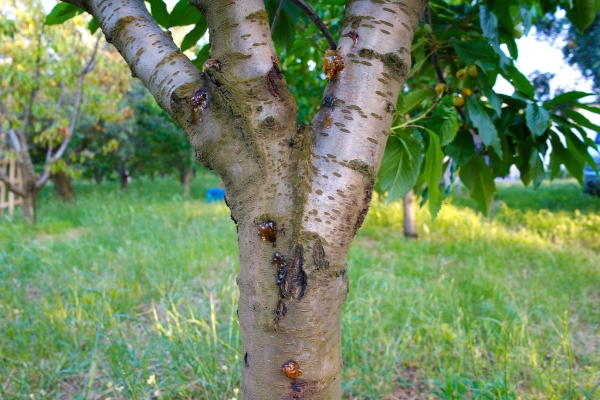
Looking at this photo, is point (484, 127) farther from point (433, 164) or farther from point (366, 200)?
point (366, 200)

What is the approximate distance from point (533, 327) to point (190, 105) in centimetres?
243

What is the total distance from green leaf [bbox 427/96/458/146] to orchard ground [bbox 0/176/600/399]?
954 millimetres

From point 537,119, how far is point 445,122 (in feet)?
1.05

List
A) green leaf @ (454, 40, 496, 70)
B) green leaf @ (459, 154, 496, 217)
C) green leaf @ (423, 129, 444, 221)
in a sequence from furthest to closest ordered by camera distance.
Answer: green leaf @ (459, 154, 496, 217), green leaf @ (454, 40, 496, 70), green leaf @ (423, 129, 444, 221)

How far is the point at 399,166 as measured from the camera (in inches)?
40.6

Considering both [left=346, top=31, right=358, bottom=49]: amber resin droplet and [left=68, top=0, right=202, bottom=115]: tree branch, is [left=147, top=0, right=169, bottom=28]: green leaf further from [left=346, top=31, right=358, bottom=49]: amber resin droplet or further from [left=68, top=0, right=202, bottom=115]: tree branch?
[left=346, top=31, right=358, bottom=49]: amber resin droplet

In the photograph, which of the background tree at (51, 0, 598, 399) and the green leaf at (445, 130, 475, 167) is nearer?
the background tree at (51, 0, 598, 399)

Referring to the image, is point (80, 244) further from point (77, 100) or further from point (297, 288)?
point (297, 288)

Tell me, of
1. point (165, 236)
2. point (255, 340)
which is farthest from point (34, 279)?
point (255, 340)

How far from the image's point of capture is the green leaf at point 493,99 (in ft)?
3.86

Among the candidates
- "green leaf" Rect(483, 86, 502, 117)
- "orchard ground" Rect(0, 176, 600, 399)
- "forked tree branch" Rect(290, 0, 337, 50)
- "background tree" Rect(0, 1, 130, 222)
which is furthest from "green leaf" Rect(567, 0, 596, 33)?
"background tree" Rect(0, 1, 130, 222)

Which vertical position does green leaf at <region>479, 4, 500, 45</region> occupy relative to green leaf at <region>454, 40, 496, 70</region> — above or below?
A: above

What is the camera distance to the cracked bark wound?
0.77m

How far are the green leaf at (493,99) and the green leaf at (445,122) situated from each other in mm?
200
